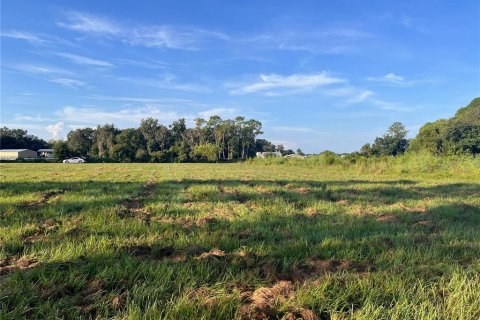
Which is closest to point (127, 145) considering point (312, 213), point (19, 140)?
point (19, 140)

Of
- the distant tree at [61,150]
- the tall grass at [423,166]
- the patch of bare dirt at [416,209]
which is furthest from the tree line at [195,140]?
the patch of bare dirt at [416,209]

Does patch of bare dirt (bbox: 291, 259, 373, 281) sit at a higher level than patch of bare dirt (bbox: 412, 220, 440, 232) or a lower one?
higher

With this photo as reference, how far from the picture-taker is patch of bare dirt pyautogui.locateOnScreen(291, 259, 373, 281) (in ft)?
9.83

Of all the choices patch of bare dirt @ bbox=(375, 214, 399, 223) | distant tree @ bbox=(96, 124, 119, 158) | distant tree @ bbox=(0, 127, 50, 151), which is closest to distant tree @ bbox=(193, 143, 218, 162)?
distant tree @ bbox=(96, 124, 119, 158)

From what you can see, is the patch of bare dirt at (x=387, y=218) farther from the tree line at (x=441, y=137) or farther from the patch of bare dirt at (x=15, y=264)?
the tree line at (x=441, y=137)

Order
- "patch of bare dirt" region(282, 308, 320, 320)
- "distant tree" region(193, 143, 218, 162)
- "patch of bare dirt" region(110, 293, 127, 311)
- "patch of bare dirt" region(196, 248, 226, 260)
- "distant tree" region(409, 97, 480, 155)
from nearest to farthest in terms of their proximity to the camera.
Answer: "patch of bare dirt" region(282, 308, 320, 320), "patch of bare dirt" region(110, 293, 127, 311), "patch of bare dirt" region(196, 248, 226, 260), "distant tree" region(409, 97, 480, 155), "distant tree" region(193, 143, 218, 162)

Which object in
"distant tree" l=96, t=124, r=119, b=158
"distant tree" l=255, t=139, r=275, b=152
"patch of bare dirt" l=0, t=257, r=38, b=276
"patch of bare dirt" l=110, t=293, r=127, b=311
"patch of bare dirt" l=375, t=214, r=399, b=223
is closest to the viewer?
"patch of bare dirt" l=110, t=293, r=127, b=311

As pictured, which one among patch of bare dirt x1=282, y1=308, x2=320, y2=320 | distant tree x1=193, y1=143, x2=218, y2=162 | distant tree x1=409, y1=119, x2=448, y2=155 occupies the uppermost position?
distant tree x1=409, y1=119, x2=448, y2=155

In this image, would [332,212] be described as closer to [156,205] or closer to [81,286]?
[156,205]

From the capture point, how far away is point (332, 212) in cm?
637

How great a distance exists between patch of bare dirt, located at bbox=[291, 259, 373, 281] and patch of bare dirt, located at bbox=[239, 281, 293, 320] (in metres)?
0.30

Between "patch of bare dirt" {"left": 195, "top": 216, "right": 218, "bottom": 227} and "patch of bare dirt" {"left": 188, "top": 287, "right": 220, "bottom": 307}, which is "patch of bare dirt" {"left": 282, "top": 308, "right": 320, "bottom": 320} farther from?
"patch of bare dirt" {"left": 195, "top": 216, "right": 218, "bottom": 227}

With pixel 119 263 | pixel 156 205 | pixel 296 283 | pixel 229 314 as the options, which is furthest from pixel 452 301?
pixel 156 205

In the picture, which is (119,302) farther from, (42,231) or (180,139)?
(180,139)
